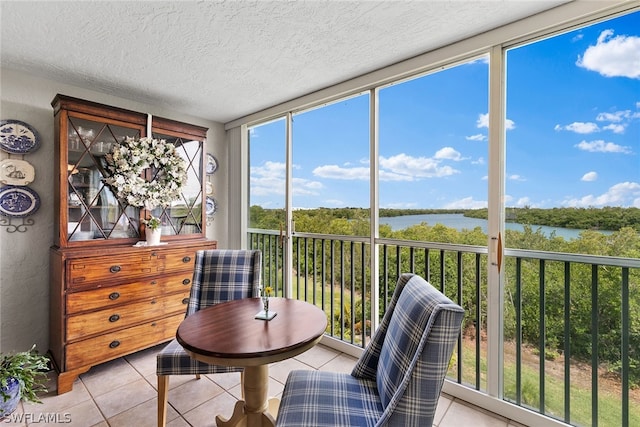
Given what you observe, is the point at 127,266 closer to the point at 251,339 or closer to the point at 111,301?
the point at 111,301

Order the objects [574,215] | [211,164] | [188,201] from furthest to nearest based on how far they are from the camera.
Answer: [211,164]
[188,201]
[574,215]

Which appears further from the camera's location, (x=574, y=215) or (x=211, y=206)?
(x=211, y=206)

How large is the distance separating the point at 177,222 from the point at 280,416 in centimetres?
243

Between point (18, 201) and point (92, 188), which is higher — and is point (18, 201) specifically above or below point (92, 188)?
below

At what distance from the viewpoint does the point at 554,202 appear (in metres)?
1.76

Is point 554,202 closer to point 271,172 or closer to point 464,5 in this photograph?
point 464,5

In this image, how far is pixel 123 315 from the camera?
2.43m

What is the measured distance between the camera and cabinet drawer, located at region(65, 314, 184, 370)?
86.0 inches

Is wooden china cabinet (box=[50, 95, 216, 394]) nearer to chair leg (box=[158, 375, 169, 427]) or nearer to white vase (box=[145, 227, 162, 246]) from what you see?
white vase (box=[145, 227, 162, 246])

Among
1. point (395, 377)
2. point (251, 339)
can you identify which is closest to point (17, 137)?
point (251, 339)

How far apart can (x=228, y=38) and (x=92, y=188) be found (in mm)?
1780

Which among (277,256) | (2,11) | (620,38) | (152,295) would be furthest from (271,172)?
(620,38)

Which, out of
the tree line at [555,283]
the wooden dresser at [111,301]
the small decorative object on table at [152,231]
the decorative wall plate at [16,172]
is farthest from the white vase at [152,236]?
the tree line at [555,283]

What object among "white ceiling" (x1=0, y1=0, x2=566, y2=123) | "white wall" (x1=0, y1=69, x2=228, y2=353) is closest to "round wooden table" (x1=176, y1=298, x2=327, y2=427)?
"white ceiling" (x1=0, y1=0, x2=566, y2=123)
